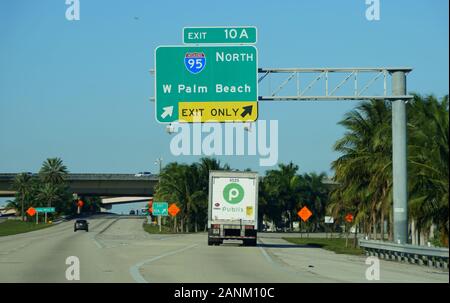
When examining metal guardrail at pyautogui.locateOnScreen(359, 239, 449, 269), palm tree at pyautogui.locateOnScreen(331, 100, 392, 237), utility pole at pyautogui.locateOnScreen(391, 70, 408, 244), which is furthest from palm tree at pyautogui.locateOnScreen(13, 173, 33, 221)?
utility pole at pyautogui.locateOnScreen(391, 70, 408, 244)

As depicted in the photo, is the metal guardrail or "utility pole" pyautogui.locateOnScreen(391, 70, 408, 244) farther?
"utility pole" pyautogui.locateOnScreen(391, 70, 408, 244)

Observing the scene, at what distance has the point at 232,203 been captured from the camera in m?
44.2

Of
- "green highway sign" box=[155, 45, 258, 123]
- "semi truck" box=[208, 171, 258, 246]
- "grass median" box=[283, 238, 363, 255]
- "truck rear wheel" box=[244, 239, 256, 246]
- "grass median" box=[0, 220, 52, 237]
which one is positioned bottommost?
"grass median" box=[0, 220, 52, 237]

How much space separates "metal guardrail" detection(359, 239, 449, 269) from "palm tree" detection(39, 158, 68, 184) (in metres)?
108

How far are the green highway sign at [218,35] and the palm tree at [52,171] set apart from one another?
108938mm

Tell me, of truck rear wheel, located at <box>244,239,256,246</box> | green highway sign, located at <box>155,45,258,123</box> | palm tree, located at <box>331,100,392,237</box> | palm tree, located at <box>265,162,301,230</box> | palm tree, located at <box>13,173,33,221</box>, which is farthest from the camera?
palm tree, located at <box>13,173,33,221</box>

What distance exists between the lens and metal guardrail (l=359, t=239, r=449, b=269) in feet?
86.2

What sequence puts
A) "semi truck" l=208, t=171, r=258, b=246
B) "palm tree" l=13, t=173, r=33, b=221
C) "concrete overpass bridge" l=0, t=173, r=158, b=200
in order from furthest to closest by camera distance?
"palm tree" l=13, t=173, r=33, b=221 → "concrete overpass bridge" l=0, t=173, r=158, b=200 → "semi truck" l=208, t=171, r=258, b=246

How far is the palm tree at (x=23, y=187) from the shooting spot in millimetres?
133500

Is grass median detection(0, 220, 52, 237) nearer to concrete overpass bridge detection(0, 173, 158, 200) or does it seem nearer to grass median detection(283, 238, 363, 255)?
concrete overpass bridge detection(0, 173, 158, 200)

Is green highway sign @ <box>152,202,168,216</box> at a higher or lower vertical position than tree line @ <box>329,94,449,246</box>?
lower

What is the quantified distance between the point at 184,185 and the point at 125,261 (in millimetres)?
65654

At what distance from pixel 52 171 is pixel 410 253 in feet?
381

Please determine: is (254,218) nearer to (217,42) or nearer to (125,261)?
(217,42)
